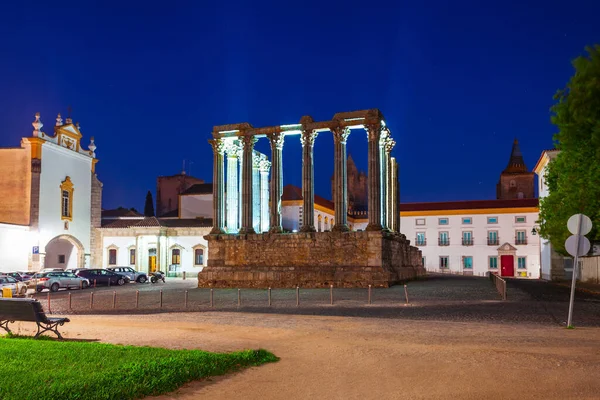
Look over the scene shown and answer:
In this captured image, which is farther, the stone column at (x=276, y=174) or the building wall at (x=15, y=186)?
the building wall at (x=15, y=186)

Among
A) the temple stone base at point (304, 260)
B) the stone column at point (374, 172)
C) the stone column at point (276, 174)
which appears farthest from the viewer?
the stone column at point (276, 174)

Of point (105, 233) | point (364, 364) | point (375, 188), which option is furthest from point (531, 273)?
point (364, 364)

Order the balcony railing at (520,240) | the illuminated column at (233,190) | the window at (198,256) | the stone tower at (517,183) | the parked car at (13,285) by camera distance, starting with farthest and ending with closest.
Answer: the stone tower at (517,183), the balcony railing at (520,240), the window at (198,256), the illuminated column at (233,190), the parked car at (13,285)

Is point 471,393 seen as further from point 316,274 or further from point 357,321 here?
point 316,274

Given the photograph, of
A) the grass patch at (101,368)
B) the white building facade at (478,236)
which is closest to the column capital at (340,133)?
the grass patch at (101,368)

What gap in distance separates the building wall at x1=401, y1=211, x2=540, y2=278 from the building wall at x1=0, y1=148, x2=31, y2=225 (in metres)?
41.4

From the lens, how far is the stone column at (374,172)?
31.9 metres

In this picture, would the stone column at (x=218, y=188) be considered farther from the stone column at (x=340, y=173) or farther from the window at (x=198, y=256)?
the window at (x=198, y=256)

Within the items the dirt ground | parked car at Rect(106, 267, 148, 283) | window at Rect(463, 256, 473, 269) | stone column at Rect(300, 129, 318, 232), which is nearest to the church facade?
parked car at Rect(106, 267, 148, 283)

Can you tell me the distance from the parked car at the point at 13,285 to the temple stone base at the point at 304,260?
9492 millimetres

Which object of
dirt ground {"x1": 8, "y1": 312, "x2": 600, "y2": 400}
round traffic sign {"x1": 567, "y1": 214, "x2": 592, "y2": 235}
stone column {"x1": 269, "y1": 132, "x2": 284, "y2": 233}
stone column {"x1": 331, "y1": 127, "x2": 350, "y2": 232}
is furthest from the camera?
stone column {"x1": 269, "y1": 132, "x2": 284, "y2": 233}

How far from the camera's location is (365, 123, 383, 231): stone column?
31891 mm

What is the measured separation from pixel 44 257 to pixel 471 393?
4259 cm

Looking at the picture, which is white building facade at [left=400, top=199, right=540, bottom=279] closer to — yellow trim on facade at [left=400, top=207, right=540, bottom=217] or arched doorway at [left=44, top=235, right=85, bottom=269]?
yellow trim on facade at [left=400, top=207, right=540, bottom=217]
